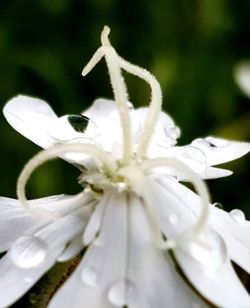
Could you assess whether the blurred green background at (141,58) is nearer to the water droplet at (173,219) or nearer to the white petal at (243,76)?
the white petal at (243,76)

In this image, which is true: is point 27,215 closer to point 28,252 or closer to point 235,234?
point 28,252

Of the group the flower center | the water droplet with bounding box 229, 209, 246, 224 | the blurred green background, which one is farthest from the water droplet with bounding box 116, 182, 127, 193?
the blurred green background

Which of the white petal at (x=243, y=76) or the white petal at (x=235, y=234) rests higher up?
the white petal at (x=243, y=76)

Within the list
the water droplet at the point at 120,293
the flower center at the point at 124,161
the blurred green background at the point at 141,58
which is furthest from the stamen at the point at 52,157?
the blurred green background at the point at 141,58

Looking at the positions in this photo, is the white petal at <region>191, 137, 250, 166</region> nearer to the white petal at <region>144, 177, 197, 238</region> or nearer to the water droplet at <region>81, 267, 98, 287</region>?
the white petal at <region>144, 177, 197, 238</region>

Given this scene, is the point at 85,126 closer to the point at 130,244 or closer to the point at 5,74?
the point at 130,244

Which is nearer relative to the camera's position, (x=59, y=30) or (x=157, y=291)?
(x=157, y=291)

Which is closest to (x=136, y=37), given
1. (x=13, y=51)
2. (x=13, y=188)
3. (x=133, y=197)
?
(x=13, y=51)
